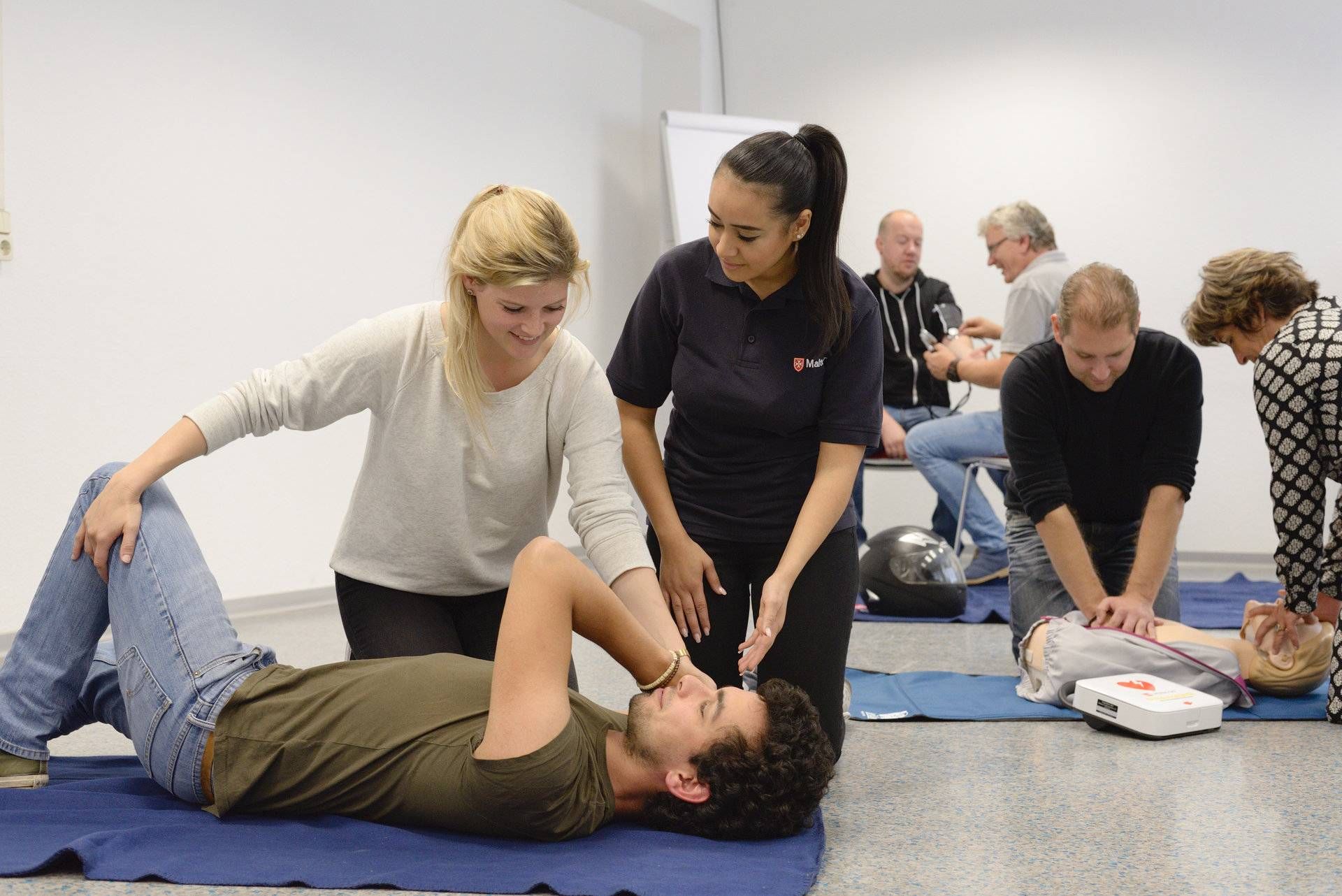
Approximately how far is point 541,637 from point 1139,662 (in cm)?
161

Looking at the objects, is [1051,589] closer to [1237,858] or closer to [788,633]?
[788,633]

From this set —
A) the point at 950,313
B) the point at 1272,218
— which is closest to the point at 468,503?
the point at 950,313

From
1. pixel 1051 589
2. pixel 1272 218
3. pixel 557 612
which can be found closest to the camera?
pixel 557 612

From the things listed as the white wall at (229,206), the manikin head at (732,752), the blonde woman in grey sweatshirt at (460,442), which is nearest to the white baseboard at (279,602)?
the white wall at (229,206)

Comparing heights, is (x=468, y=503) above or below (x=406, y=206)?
below

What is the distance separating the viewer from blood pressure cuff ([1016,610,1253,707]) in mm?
2635

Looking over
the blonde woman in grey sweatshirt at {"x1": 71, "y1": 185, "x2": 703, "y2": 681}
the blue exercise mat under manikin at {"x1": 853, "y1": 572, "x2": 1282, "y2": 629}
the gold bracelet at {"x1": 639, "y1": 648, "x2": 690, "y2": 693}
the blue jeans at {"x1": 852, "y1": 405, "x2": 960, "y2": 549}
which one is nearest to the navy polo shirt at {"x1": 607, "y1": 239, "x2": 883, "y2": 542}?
the blonde woman in grey sweatshirt at {"x1": 71, "y1": 185, "x2": 703, "y2": 681}

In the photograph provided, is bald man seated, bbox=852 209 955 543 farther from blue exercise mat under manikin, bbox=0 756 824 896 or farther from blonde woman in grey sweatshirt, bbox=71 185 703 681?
blue exercise mat under manikin, bbox=0 756 824 896

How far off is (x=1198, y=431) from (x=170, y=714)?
2.24 metres

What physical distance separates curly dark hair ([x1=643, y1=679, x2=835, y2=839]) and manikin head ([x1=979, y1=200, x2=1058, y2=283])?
3.29 metres

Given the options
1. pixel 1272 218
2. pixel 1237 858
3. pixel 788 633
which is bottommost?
pixel 1237 858

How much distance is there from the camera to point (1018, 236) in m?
4.54

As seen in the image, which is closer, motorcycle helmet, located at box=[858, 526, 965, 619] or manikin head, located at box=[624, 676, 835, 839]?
manikin head, located at box=[624, 676, 835, 839]

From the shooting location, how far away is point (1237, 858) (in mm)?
1729
